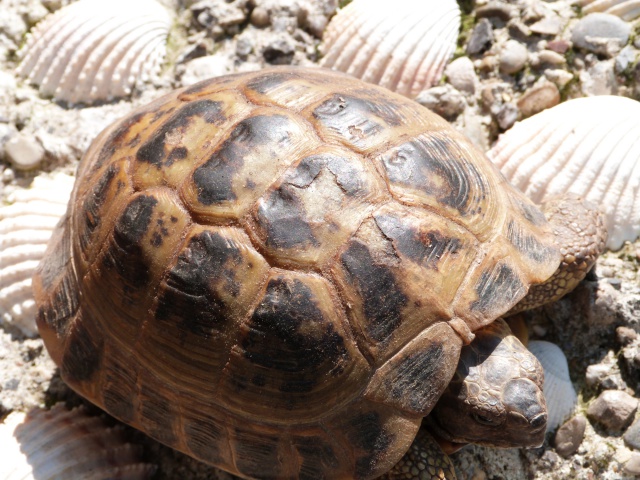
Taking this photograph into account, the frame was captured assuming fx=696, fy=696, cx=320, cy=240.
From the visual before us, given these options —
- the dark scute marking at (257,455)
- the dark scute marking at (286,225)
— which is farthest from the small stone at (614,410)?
the dark scute marking at (286,225)

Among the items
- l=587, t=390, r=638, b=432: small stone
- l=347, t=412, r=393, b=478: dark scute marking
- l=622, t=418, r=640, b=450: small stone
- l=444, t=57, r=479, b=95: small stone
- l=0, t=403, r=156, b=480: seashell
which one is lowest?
l=0, t=403, r=156, b=480: seashell

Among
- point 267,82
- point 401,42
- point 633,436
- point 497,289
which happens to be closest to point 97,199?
point 267,82

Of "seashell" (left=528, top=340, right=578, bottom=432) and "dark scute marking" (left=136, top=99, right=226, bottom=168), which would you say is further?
"seashell" (left=528, top=340, right=578, bottom=432)

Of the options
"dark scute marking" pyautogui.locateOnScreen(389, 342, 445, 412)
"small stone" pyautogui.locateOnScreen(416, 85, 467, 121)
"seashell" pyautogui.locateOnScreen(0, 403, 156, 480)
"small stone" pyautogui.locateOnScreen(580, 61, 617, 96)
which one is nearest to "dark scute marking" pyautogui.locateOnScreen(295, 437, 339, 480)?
"dark scute marking" pyautogui.locateOnScreen(389, 342, 445, 412)

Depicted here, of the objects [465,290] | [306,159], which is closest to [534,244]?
[465,290]

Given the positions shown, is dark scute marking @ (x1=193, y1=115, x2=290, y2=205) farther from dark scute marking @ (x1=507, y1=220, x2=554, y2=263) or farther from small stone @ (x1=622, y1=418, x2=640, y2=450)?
small stone @ (x1=622, y1=418, x2=640, y2=450)

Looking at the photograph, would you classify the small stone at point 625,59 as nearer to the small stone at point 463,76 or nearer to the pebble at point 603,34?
the pebble at point 603,34
